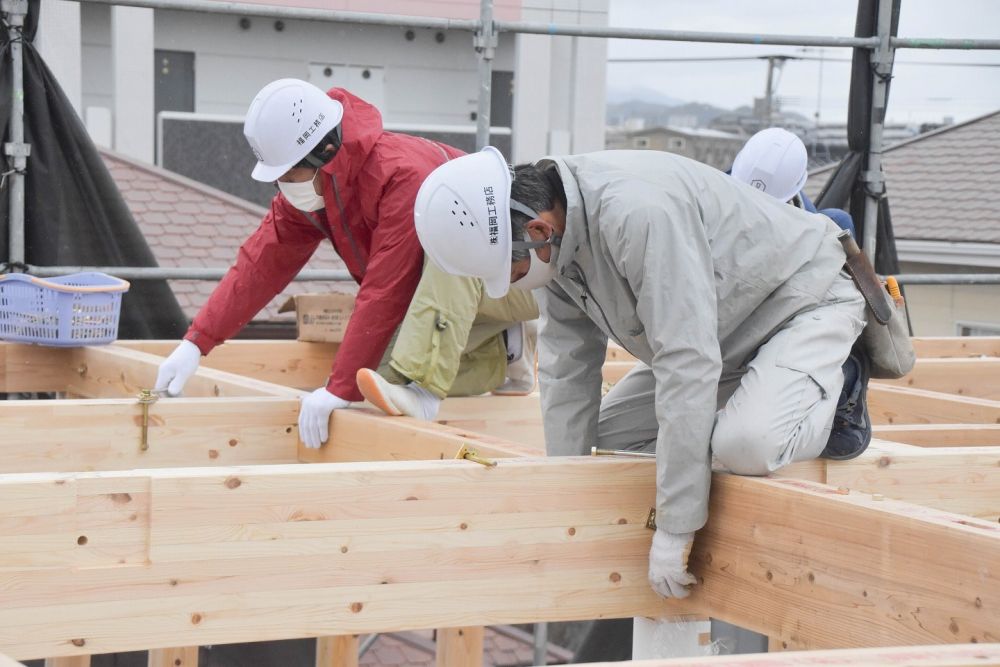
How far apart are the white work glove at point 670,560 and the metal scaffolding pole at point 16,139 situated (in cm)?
359

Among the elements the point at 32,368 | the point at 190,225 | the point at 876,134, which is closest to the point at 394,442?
the point at 32,368

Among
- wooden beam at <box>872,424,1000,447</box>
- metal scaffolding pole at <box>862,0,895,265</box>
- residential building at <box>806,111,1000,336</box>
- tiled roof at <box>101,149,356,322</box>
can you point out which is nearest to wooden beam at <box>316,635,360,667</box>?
wooden beam at <box>872,424,1000,447</box>

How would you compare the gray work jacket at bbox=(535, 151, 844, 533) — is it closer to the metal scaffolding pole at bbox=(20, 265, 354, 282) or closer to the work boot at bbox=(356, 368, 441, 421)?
the work boot at bbox=(356, 368, 441, 421)

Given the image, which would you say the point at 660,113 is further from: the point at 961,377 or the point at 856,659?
the point at 856,659

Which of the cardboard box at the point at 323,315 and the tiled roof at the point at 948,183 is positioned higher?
the tiled roof at the point at 948,183

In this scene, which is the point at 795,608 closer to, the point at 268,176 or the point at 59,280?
the point at 268,176

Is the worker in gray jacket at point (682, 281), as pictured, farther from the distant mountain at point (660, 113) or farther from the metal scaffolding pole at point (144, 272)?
the distant mountain at point (660, 113)

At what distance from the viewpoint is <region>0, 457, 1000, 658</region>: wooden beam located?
7.73 feet

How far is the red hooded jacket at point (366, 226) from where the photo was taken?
362 centimetres

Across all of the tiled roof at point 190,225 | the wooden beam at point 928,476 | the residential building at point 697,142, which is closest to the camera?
the wooden beam at point 928,476

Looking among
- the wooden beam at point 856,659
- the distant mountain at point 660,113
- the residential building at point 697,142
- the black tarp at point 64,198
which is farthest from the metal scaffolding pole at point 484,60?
the distant mountain at point 660,113

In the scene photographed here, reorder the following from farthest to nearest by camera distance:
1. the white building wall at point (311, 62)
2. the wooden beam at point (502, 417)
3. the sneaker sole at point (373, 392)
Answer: the white building wall at point (311, 62) < the wooden beam at point (502, 417) < the sneaker sole at point (373, 392)

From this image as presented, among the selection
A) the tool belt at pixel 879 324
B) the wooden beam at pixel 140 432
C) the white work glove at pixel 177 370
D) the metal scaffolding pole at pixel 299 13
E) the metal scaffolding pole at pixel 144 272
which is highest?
the metal scaffolding pole at pixel 299 13

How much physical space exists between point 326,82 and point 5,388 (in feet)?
27.9
